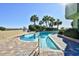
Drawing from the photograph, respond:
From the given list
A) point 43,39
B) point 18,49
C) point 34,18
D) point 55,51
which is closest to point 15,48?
point 18,49

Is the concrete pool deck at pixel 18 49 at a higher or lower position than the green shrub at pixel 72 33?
lower

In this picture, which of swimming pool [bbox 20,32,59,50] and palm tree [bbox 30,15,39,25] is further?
swimming pool [bbox 20,32,59,50]

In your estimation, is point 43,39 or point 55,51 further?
point 43,39

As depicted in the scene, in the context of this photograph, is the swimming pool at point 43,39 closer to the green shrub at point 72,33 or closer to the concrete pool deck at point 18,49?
the concrete pool deck at point 18,49

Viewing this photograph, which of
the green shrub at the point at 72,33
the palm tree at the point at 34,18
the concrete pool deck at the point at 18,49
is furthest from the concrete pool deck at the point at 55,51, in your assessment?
the palm tree at the point at 34,18

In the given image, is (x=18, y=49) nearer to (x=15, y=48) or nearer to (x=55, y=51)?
(x=15, y=48)

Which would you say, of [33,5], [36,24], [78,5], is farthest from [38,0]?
[78,5]

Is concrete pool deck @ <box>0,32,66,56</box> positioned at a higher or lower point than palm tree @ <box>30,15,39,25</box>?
lower

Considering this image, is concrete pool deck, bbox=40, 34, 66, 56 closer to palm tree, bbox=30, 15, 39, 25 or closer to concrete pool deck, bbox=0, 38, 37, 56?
concrete pool deck, bbox=0, 38, 37, 56

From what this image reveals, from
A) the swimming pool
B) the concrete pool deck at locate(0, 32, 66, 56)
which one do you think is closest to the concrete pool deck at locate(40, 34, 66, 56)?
the concrete pool deck at locate(0, 32, 66, 56)

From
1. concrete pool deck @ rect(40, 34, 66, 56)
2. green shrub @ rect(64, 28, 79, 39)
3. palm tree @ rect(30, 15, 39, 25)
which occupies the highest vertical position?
palm tree @ rect(30, 15, 39, 25)

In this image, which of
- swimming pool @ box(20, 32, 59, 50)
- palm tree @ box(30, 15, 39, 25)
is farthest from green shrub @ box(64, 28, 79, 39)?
palm tree @ box(30, 15, 39, 25)

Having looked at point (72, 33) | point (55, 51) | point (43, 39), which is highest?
point (72, 33)

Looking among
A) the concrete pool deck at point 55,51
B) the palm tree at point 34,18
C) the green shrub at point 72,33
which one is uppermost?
the palm tree at point 34,18
